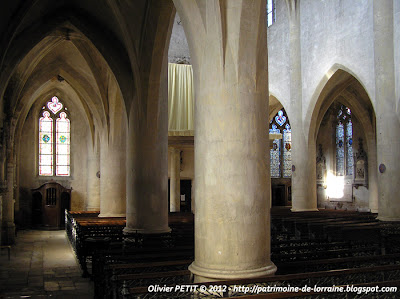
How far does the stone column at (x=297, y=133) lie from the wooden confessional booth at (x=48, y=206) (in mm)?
12957

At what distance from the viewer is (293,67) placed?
20703mm

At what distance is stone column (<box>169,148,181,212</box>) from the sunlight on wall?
32.8ft

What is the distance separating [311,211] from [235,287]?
1521cm

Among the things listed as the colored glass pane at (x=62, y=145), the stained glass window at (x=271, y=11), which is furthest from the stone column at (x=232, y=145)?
the colored glass pane at (x=62, y=145)

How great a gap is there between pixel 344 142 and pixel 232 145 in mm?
23754

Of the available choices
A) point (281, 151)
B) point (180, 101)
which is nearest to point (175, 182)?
point (180, 101)

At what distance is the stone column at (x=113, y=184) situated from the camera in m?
17.9

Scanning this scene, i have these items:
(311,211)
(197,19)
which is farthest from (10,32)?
(311,211)

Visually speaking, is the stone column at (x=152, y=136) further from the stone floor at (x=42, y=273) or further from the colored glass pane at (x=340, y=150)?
the colored glass pane at (x=340, y=150)

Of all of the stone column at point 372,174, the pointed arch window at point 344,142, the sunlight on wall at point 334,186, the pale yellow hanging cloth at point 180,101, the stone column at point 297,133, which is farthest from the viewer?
the sunlight on wall at point 334,186

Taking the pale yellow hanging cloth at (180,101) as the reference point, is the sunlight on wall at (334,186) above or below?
below

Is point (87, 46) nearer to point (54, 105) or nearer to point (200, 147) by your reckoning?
point (54, 105)

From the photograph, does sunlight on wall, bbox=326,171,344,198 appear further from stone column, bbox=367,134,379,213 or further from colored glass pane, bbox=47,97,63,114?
colored glass pane, bbox=47,97,63,114

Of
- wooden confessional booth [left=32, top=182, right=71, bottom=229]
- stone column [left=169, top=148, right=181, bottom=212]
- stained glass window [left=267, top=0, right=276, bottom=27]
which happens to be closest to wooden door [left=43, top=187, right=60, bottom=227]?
wooden confessional booth [left=32, top=182, right=71, bottom=229]
